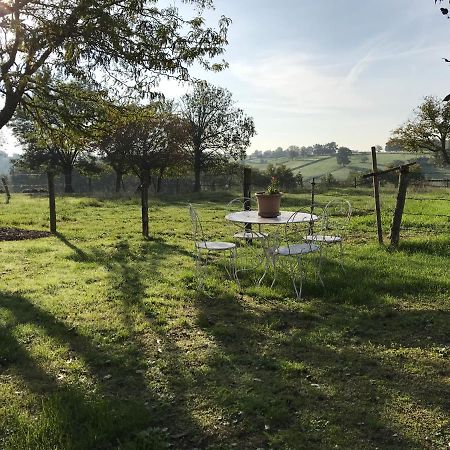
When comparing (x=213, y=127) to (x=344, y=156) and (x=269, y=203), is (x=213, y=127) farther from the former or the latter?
(x=344, y=156)

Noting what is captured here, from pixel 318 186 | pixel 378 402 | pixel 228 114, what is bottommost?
pixel 378 402

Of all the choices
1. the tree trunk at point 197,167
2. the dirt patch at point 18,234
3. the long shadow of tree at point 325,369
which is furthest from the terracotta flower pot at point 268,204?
the tree trunk at point 197,167

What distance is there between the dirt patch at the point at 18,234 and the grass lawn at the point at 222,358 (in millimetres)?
3353

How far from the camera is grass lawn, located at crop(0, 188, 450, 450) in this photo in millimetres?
2883

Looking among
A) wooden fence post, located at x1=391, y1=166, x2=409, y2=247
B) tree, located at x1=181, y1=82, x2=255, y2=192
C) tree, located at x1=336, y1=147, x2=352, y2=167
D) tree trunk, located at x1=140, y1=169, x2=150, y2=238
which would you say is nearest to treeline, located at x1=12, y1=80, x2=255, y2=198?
tree, located at x1=181, y1=82, x2=255, y2=192

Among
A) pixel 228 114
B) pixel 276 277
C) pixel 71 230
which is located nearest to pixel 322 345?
pixel 276 277

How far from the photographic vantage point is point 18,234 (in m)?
11.4

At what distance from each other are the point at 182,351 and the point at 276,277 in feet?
8.78

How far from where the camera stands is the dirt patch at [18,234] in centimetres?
1086

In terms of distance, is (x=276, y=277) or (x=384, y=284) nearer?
(x=384, y=284)

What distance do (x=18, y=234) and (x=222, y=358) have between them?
9.24 metres

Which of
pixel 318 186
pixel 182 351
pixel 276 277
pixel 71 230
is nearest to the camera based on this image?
pixel 182 351

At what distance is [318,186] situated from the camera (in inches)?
1289

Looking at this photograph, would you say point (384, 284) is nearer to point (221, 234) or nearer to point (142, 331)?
point (142, 331)
